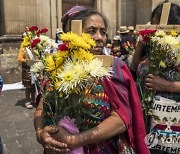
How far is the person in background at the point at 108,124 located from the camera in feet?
4.55

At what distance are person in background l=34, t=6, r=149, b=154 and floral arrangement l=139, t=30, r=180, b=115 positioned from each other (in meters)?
0.55

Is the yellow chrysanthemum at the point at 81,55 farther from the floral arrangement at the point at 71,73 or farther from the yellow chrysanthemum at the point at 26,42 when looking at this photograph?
the yellow chrysanthemum at the point at 26,42

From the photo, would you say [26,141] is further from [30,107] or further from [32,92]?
[32,92]

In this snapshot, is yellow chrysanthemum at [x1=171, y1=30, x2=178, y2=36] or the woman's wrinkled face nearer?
the woman's wrinkled face

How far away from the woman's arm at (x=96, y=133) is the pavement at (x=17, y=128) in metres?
2.57

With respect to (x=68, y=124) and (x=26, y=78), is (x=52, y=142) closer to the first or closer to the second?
(x=68, y=124)

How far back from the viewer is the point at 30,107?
19.9 feet

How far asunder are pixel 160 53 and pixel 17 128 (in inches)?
134

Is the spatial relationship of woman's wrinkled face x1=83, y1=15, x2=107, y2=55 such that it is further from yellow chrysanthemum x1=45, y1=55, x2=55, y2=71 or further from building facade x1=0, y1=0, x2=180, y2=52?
building facade x1=0, y1=0, x2=180, y2=52

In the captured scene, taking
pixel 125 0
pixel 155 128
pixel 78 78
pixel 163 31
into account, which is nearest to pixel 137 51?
pixel 163 31

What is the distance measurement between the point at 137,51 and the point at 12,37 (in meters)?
6.86

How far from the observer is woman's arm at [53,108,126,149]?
1.37 m

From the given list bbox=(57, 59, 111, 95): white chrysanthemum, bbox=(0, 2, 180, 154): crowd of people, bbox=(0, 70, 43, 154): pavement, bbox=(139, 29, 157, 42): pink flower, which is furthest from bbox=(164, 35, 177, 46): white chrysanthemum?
bbox=(0, 70, 43, 154): pavement

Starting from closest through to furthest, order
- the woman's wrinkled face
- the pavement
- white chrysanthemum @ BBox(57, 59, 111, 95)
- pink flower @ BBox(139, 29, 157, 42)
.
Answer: white chrysanthemum @ BBox(57, 59, 111, 95) → the woman's wrinkled face → pink flower @ BBox(139, 29, 157, 42) → the pavement
